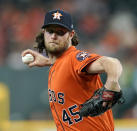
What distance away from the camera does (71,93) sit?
2.79 meters

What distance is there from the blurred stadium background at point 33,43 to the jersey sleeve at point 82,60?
11.7 feet

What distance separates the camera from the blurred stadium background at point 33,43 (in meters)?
6.10

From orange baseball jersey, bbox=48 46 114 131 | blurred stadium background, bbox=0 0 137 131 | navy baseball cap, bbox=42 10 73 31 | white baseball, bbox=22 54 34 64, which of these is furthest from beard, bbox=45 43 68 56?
blurred stadium background, bbox=0 0 137 131

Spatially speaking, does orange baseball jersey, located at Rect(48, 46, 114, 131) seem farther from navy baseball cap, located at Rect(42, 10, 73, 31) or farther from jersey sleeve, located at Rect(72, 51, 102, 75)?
navy baseball cap, located at Rect(42, 10, 73, 31)

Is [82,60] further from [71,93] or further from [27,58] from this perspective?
[27,58]

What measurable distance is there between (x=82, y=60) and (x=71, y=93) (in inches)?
17.5

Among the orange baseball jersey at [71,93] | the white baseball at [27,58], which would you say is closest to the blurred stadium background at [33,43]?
the white baseball at [27,58]

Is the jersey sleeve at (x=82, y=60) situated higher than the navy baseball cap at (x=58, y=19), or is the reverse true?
the navy baseball cap at (x=58, y=19)

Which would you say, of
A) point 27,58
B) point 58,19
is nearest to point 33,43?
point 27,58

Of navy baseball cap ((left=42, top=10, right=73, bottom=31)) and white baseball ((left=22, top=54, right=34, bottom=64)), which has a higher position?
navy baseball cap ((left=42, top=10, right=73, bottom=31))

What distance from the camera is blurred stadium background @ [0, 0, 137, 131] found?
6.10 meters

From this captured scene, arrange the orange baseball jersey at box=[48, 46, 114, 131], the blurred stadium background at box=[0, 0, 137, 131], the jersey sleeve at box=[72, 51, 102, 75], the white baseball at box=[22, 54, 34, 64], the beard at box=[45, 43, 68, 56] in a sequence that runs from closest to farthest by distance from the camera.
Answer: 1. the jersey sleeve at box=[72, 51, 102, 75]
2. the orange baseball jersey at box=[48, 46, 114, 131]
3. the beard at box=[45, 43, 68, 56]
4. the white baseball at box=[22, 54, 34, 64]
5. the blurred stadium background at box=[0, 0, 137, 131]

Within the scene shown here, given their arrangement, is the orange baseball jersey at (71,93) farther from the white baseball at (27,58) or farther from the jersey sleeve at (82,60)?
the white baseball at (27,58)

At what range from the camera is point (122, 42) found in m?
8.53
